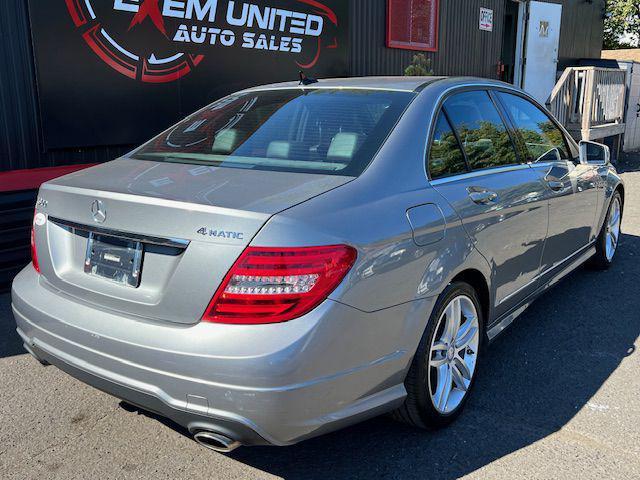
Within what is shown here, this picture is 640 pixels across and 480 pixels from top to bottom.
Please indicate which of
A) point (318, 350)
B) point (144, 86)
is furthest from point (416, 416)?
point (144, 86)

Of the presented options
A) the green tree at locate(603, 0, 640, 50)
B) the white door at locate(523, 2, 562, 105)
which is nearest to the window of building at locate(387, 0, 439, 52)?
the white door at locate(523, 2, 562, 105)

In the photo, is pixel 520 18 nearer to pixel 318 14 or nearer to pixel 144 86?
pixel 318 14

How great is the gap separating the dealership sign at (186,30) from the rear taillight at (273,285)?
4664 millimetres

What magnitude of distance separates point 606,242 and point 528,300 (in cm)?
198

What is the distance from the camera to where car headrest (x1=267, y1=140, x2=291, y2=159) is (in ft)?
9.27

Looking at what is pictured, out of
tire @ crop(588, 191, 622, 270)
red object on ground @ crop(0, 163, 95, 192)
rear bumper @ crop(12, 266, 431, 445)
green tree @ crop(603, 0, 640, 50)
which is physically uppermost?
green tree @ crop(603, 0, 640, 50)

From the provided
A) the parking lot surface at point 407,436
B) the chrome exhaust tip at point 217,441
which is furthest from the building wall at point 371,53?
the chrome exhaust tip at point 217,441

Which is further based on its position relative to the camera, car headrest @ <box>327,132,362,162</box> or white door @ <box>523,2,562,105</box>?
white door @ <box>523,2,562,105</box>

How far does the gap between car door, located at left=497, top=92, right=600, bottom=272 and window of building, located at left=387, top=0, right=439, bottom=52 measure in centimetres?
594

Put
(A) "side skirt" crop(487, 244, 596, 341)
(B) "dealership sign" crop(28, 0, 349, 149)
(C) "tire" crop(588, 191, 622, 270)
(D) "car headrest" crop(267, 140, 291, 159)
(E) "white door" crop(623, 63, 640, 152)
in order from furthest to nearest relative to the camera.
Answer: (E) "white door" crop(623, 63, 640, 152), (B) "dealership sign" crop(28, 0, 349, 149), (C) "tire" crop(588, 191, 622, 270), (A) "side skirt" crop(487, 244, 596, 341), (D) "car headrest" crop(267, 140, 291, 159)

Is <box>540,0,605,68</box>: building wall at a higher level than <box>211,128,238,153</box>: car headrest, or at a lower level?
higher

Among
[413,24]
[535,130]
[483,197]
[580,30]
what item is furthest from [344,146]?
[580,30]

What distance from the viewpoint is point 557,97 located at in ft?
38.0

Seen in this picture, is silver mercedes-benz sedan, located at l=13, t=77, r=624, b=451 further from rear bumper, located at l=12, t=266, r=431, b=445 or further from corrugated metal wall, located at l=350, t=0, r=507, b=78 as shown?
corrugated metal wall, located at l=350, t=0, r=507, b=78
